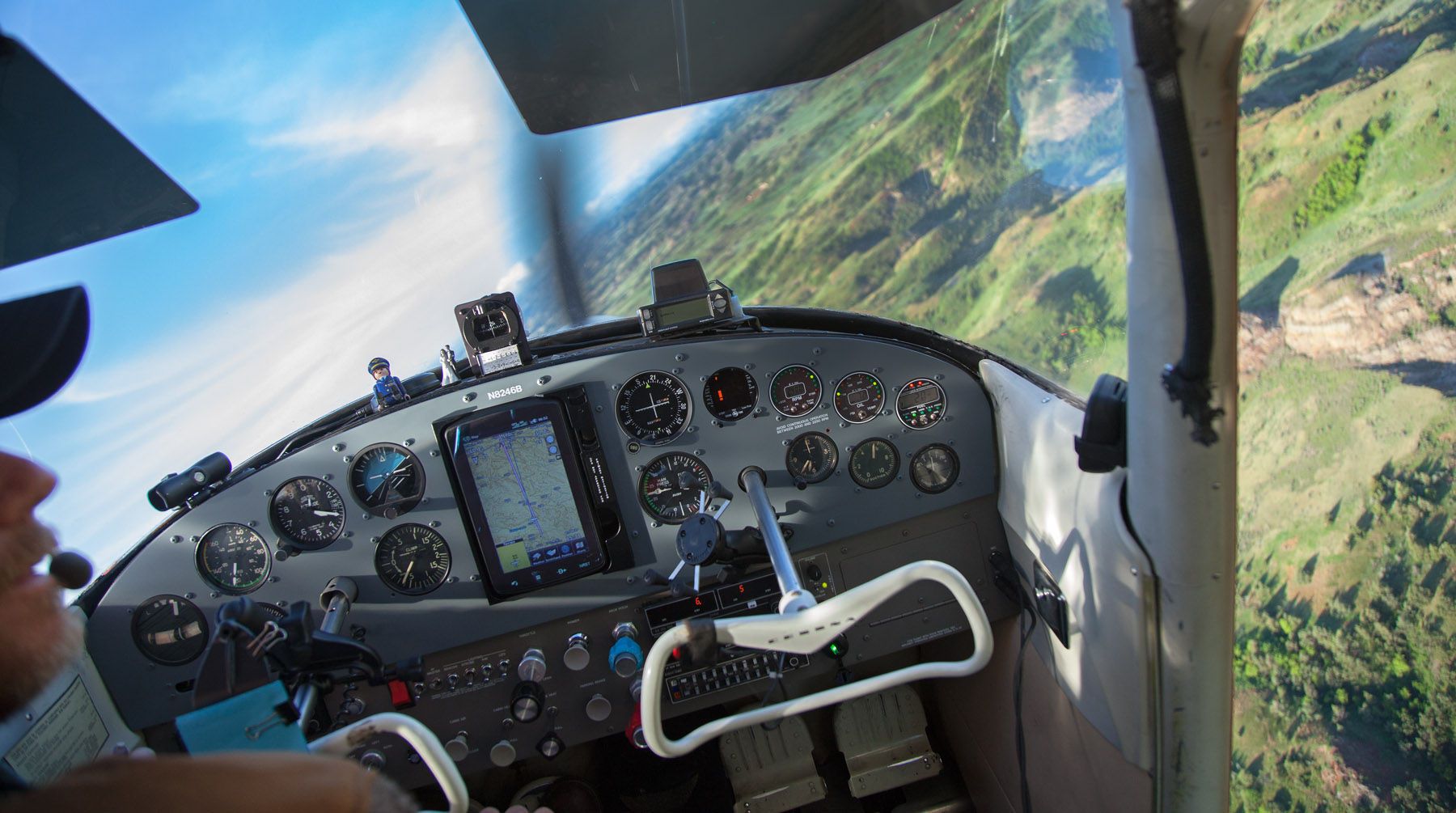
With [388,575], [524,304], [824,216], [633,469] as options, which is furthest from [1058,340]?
[388,575]

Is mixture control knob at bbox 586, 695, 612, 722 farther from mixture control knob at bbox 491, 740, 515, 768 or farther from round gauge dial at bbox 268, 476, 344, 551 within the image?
round gauge dial at bbox 268, 476, 344, 551

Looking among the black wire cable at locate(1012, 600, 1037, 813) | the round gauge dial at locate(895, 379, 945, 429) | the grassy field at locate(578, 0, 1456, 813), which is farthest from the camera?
the round gauge dial at locate(895, 379, 945, 429)

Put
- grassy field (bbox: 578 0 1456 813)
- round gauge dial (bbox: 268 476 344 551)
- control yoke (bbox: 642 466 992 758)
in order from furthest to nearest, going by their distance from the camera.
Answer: round gauge dial (bbox: 268 476 344 551), grassy field (bbox: 578 0 1456 813), control yoke (bbox: 642 466 992 758)

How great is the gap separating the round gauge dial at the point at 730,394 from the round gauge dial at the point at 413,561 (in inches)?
37.4

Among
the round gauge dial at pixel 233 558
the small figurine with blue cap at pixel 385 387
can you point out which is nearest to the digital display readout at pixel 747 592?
the small figurine with blue cap at pixel 385 387

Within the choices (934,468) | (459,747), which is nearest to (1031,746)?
(934,468)

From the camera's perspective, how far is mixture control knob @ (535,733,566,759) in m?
2.79

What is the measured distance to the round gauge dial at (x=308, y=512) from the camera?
8.92 feet

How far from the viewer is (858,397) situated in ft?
9.29

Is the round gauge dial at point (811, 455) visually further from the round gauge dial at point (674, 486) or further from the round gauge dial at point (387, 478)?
the round gauge dial at point (387, 478)

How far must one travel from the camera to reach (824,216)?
3.16 metres

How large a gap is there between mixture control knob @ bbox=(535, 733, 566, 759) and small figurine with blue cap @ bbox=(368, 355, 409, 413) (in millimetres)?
1154

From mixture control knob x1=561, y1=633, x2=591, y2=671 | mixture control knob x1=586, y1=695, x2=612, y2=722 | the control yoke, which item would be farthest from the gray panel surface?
the control yoke

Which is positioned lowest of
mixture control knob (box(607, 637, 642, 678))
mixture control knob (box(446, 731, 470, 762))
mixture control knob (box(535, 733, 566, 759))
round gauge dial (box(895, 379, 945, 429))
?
mixture control knob (box(535, 733, 566, 759))
